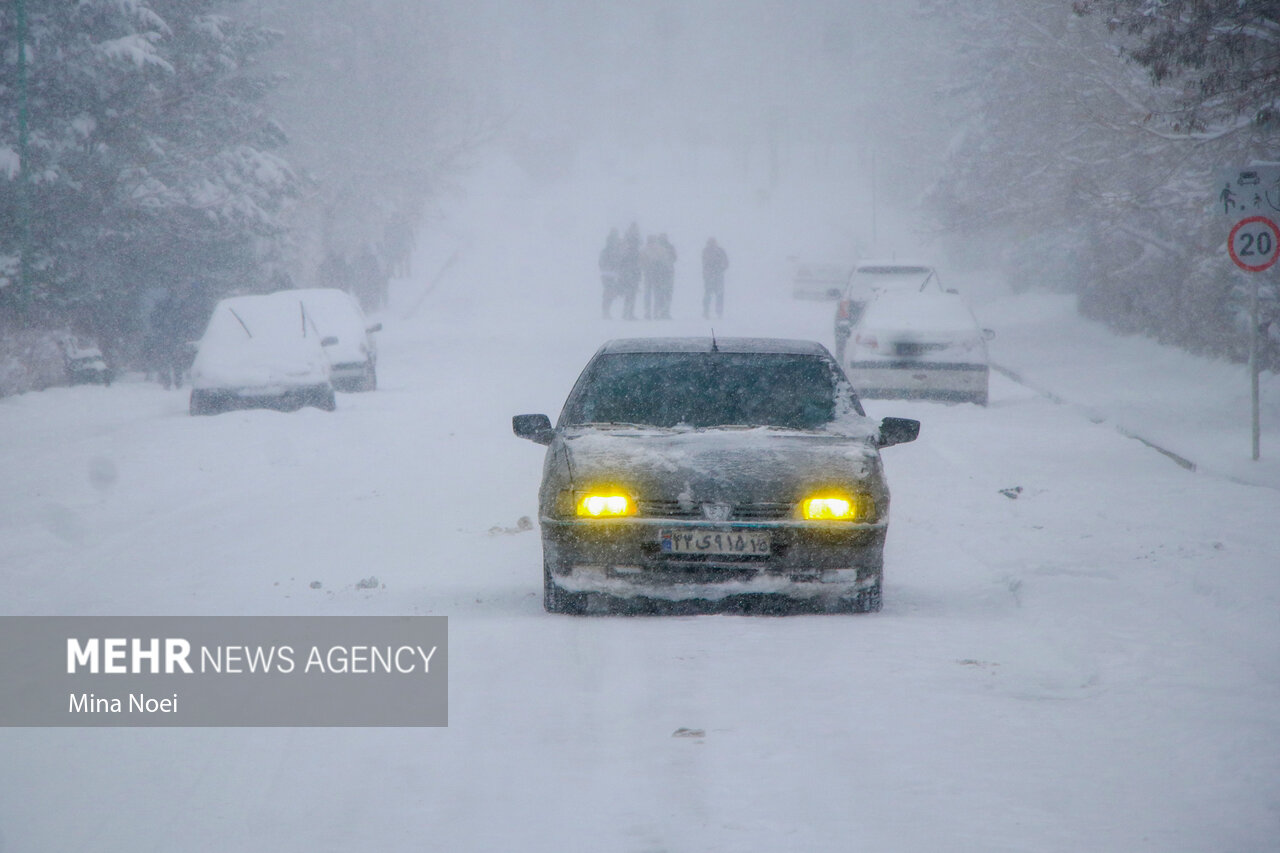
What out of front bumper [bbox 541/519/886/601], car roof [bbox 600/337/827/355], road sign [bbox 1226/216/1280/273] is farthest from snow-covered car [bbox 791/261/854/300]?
front bumper [bbox 541/519/886/601]

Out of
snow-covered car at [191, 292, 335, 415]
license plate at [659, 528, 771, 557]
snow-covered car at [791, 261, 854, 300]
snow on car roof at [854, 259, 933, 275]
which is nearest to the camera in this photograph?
license plate at [659, 528, 771, 557]

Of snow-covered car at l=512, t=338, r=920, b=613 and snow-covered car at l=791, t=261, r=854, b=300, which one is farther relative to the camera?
snow-covered car at l=791, t=261, r=854, b=300

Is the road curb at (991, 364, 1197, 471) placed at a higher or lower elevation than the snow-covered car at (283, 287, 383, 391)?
lower

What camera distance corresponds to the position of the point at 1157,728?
5.19 m

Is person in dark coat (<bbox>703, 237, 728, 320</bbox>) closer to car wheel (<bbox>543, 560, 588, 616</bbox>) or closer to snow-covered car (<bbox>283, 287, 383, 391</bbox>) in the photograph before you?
snow-covered car (<bbox>283, 287, 383, 391</bbox>)

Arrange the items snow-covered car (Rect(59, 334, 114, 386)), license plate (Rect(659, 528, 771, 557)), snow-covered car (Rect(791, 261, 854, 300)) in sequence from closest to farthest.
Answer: license plate (Rect(659, 528, 771, 557))
snow-covered car (Rect(59, 334, 114, 386))
snow-covered car (Rect(791, 261, 854, 300))

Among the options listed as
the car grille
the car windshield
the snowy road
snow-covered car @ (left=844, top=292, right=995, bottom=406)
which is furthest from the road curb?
the car grille

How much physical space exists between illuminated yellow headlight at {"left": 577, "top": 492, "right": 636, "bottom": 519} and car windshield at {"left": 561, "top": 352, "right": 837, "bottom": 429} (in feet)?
2.81

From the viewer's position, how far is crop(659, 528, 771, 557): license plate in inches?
267

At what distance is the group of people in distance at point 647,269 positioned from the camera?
36906mm

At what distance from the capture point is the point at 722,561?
22.4 ft

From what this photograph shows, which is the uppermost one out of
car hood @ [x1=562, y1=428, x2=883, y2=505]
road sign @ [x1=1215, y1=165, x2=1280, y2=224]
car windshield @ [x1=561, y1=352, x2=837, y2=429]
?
road sign @ [x1=1215, y1=165, x2=1280, y2=224]

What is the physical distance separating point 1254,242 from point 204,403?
40.9 ft

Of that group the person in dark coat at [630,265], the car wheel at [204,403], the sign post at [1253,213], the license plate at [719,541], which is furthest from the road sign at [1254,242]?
the person in dark coat at [630,265]
